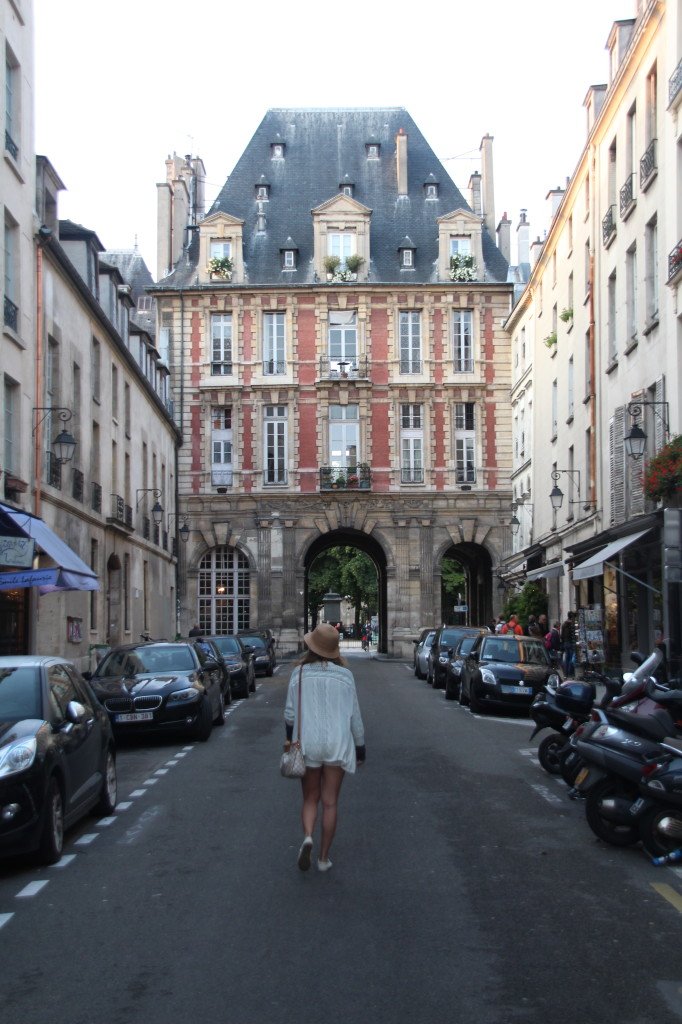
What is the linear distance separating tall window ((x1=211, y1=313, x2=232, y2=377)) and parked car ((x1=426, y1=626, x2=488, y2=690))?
71.5 feet

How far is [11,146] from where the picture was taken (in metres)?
23.0

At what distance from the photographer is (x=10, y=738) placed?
8562 millimetres

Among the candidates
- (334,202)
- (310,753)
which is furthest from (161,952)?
(334,202)

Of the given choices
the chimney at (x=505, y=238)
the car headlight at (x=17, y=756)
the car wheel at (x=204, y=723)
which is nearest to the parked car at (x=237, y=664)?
the car wheel at (x=204, y=723)

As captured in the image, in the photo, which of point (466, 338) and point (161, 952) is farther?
point (466, 338)

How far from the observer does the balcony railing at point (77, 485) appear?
28347 millimetres

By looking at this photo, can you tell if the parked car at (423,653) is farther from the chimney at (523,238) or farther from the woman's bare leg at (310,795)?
the woman's bare leg at (310,795)

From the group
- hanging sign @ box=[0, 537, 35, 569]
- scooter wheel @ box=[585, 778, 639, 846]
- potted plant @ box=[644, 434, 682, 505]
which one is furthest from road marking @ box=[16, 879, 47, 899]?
potted plant @ box=[644, 434, 682, 505]

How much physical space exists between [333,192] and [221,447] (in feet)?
44.7

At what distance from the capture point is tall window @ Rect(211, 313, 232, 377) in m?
52.1

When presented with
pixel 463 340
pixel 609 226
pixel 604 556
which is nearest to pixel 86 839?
pixel 604 556

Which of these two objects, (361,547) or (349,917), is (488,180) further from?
(349,917)

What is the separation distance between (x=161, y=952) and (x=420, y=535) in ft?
148

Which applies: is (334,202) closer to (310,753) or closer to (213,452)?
(213,452)
